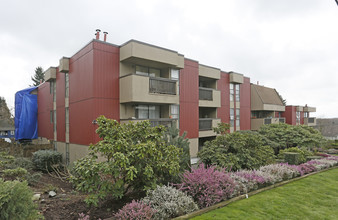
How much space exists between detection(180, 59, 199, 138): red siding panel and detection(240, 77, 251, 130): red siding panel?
30.4 feet

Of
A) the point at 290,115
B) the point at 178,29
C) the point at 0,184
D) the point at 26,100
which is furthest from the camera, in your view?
the point at 290,115

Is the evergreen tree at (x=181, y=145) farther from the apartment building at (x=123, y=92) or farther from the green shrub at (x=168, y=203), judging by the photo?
the green shrub at (x=168, y=203)

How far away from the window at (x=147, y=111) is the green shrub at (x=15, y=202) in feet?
32.9

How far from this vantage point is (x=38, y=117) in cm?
2375

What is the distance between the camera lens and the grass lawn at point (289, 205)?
5.50 meters

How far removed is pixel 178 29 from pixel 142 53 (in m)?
3.65

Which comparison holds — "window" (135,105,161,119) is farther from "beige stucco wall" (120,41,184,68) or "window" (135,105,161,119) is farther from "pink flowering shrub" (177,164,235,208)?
"pink flowering shrub" (177,164,235,208)

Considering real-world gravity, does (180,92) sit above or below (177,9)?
below

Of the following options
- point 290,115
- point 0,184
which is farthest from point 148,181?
→ point 290,115

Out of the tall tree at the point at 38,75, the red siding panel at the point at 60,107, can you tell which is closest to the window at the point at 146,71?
the red siding panel at the point at 60,107

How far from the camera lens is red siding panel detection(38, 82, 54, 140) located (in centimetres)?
2023

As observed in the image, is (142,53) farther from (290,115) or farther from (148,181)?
(290,115)

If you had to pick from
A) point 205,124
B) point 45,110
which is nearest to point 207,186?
point 205,124

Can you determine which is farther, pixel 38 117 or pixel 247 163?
pixel 38 117
